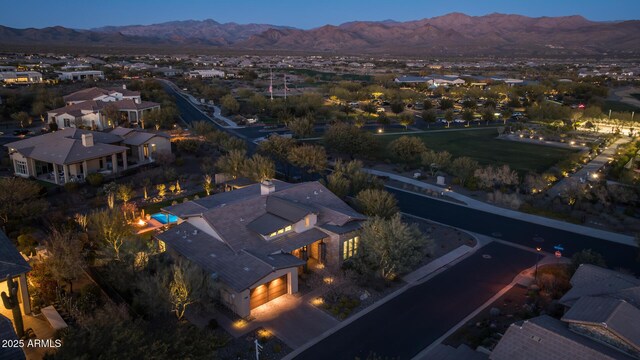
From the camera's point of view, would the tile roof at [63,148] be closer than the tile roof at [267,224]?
No

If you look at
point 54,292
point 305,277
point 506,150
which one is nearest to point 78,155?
point 54,292

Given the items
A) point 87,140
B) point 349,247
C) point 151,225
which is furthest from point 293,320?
point 87,140

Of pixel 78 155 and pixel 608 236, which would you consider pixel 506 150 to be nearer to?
pixel 608 236

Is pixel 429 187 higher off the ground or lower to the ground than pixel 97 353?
lower

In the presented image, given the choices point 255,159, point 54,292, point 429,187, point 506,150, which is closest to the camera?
point 54,292

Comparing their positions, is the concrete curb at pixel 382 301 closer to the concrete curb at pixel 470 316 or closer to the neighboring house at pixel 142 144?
the concrete curb at pixel 470 316

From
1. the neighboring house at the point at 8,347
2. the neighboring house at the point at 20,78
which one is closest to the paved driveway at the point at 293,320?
the neighboring house at the point at 8,347

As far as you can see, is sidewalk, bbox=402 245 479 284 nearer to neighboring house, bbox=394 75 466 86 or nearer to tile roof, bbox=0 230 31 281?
tile roof, bbox=0 230 31 281
